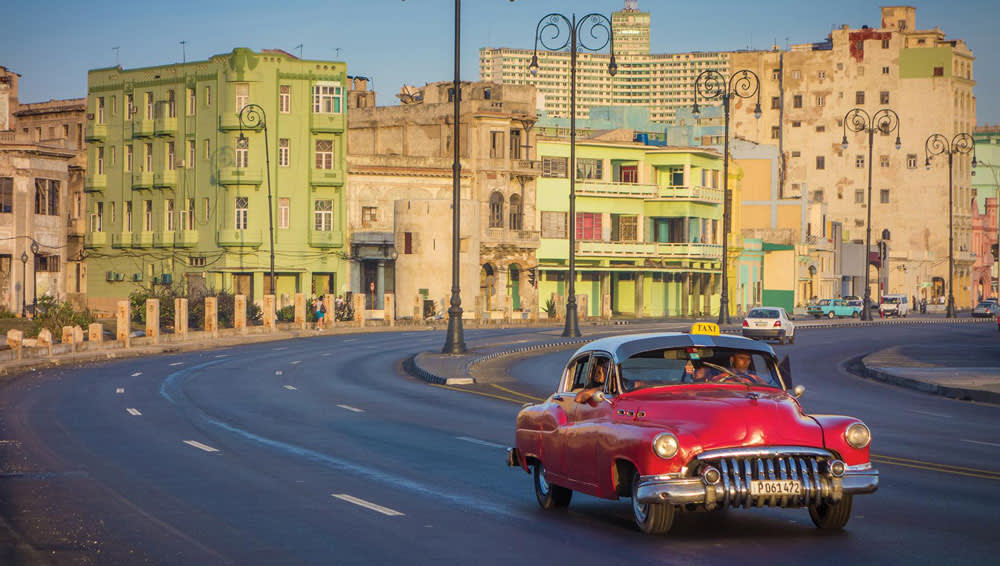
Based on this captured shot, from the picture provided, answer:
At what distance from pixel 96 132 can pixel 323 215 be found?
17.4 metres

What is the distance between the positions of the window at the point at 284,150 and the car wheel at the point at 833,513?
75.6 m

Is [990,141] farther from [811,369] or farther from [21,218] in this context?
[811,369]

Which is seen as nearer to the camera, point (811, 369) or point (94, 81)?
point (811, 369)

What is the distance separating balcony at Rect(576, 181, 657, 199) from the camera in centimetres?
9306

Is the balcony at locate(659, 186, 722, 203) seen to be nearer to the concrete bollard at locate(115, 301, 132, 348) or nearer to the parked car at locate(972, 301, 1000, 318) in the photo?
the parked car at locate(972, 301, 1000, 318)

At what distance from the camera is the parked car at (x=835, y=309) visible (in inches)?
3716

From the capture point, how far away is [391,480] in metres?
14.5

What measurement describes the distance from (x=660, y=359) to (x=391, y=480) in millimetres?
4136

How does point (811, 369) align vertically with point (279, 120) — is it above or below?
below

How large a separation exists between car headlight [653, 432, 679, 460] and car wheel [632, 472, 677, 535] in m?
0.42

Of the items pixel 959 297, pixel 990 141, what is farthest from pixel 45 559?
pixel 990 141

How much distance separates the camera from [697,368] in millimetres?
11469

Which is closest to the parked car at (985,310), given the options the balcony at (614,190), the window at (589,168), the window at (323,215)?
the balcony at (614,190)

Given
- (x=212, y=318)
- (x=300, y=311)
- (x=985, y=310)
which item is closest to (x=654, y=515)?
(x=212, y=318)
